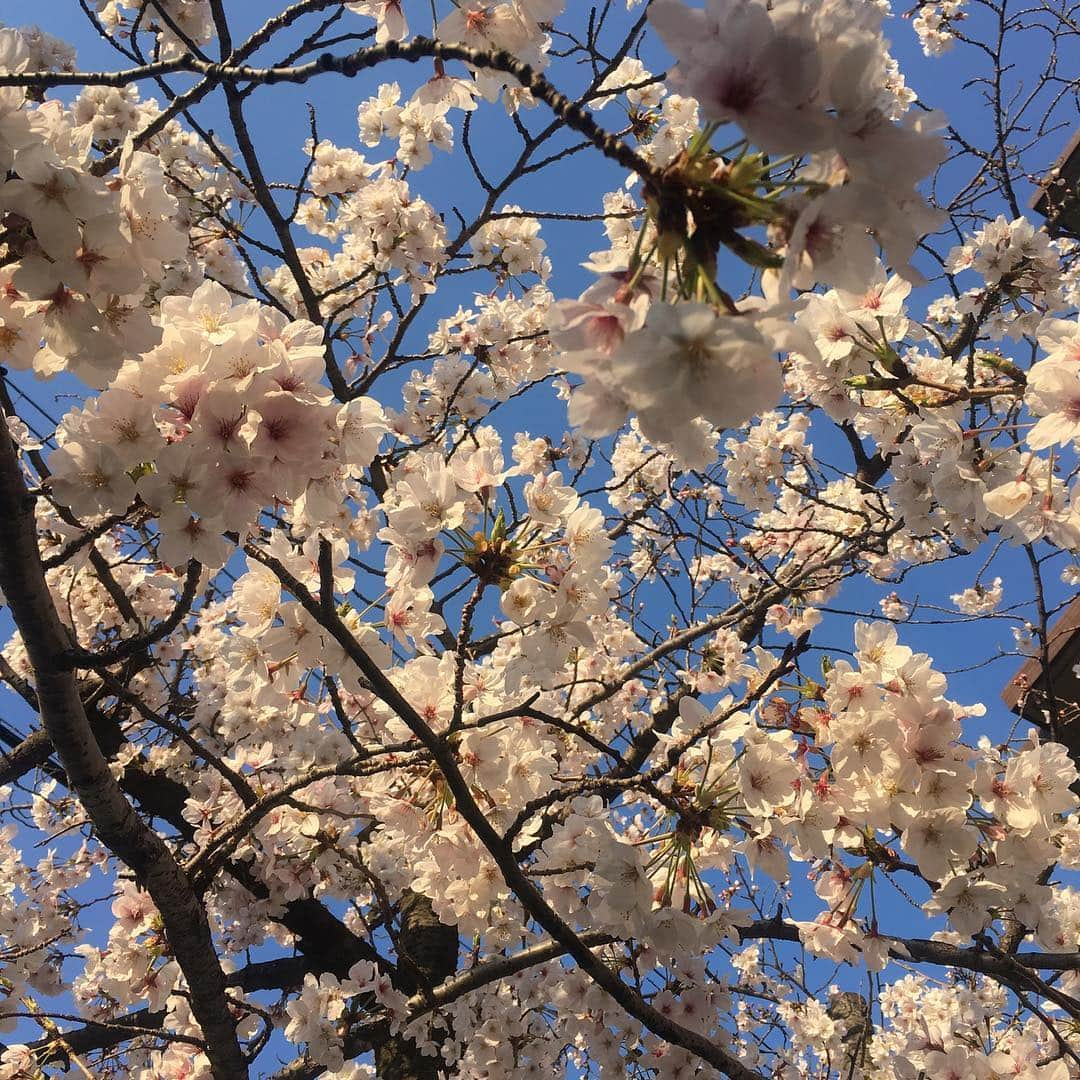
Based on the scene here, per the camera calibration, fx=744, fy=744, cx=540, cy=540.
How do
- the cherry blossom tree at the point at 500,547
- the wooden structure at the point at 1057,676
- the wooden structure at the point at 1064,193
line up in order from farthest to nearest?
the wooden structure at the point at 1064,193 < the wooden structure at the point at 1057,676 < the cherry blossom tree at the point at 500,547

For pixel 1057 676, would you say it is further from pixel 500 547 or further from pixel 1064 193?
pixel 500 547

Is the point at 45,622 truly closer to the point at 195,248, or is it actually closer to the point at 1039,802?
the point at 1039,802

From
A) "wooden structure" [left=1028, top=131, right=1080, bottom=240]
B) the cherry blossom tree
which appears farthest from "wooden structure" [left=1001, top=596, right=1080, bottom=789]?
"wooden structure" [left=1028, top=131, right=1080, bottom=240]

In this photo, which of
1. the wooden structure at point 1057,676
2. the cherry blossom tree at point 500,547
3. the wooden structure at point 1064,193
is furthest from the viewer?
the wooden structure at point 1064,193

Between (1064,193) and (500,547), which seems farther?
(1064,193)

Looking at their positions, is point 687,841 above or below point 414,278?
below

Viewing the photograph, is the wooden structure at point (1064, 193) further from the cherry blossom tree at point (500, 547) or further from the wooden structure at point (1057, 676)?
the wooden structure at point (1057, 676)

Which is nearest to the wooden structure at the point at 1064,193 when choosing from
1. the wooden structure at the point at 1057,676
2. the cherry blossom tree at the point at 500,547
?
the cherry blossom tree at the point at 500,547

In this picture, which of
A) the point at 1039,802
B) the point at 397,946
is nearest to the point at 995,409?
the point at 1039,802

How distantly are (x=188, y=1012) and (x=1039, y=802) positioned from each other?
3251mm

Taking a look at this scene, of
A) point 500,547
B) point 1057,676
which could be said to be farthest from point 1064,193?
point 500,547

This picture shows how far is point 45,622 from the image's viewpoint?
1.69 metres

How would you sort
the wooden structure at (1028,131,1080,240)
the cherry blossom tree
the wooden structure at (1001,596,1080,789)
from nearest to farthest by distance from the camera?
the cherry blossom tree, the wooden structure at (1001,596,1080,789), the wooden structure at (1028,131,1080,240)

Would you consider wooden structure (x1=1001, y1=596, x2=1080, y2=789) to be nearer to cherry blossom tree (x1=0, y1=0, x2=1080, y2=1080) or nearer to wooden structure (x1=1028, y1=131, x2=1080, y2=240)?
cherry blossom tree (x1=0, y1=0, x2=1080, y2=1080)
